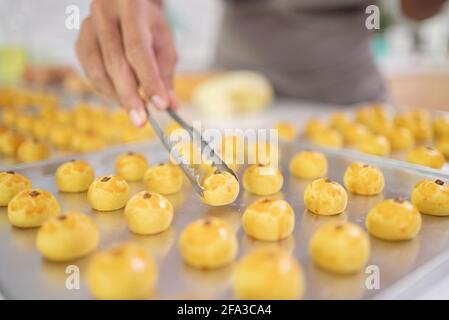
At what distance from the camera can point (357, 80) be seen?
2475mm

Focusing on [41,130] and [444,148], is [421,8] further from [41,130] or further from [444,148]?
[41,130]

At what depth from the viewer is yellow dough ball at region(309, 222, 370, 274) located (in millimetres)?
756

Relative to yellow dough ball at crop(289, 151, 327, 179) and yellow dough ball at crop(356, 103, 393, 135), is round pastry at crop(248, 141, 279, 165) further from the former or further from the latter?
yellow dough ball at crop(356, 103, 393, 135)

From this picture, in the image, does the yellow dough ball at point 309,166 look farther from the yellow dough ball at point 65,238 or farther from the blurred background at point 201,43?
the blurred background at point 201,43

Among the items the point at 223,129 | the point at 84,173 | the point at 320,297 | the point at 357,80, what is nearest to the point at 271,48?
the point at 357,80

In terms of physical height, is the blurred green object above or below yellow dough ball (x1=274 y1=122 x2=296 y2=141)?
above

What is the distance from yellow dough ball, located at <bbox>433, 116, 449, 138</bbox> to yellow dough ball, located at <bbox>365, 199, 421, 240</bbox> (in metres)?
0.88

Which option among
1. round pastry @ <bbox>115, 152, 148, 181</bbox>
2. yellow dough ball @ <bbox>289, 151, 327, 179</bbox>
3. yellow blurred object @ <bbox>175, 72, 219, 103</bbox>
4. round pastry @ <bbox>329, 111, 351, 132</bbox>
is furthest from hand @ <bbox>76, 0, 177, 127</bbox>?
yellow blurred object @ <bbox>175, 72, 219, 103</bbox>

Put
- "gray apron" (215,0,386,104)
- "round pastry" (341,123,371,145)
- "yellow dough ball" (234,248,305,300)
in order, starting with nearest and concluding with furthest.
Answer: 1. "yellow dough ball" (234,248,305,300)
2. "round pastry" (341,123,371,145)
3. "gray apron" (215,0,386,104)

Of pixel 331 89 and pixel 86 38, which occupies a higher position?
pixel 86 38

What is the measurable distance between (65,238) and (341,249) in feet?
1.51

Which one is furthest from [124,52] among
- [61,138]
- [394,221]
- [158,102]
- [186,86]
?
[186,86]

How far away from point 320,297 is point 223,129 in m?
1.20
